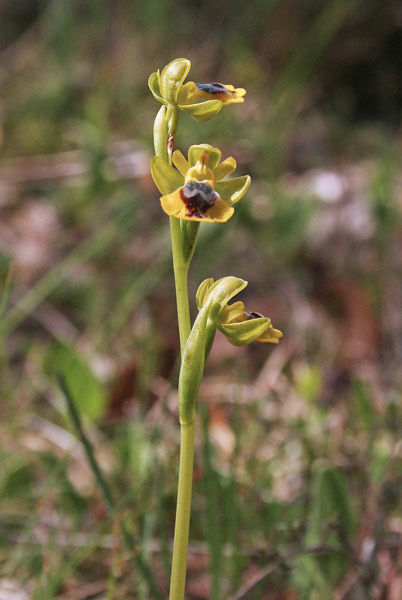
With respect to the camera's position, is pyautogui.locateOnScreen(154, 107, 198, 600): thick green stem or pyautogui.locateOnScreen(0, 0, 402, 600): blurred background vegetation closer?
pyautogui.locateOnScreen(154, 107, 198, 600): thick green stem

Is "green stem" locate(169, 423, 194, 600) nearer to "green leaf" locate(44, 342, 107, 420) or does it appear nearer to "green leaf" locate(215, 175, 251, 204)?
"green leaf" locate(215, 175, 251, 204)

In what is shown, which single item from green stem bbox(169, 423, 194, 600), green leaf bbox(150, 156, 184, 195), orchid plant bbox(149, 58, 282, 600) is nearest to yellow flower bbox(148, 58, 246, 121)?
orchid plant bbox(149, 58, 282, 600)

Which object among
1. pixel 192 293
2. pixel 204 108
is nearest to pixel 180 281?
pixel 204 108

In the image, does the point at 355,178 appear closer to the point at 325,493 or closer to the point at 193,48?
the point at 193,48

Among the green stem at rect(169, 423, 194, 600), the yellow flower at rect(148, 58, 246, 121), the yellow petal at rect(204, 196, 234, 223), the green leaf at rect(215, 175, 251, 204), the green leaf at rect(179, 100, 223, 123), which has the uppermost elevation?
the yellow flower at rect(148, 58, 246, 121)

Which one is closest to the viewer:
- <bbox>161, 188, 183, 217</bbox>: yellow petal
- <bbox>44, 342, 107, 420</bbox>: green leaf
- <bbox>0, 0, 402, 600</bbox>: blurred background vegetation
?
<bbox>161, 188, 183, 217</bbox>: yellow petal
